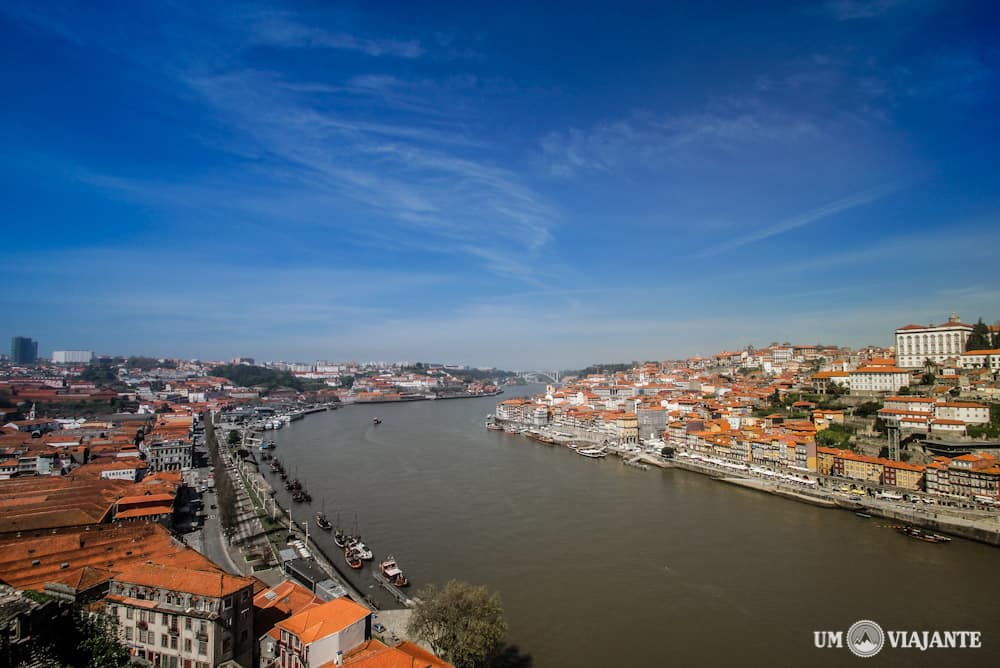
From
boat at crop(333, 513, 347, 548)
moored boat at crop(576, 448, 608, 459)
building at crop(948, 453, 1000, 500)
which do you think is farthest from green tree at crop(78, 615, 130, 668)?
moored boat at crop(576, 448, 608, 459)

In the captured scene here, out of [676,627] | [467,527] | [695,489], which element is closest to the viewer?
[676,627]

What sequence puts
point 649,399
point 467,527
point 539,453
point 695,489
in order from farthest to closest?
point 649,399
point 539,453
point 695,489
point 467,527

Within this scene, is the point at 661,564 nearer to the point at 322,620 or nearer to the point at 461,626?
the point at 461,626

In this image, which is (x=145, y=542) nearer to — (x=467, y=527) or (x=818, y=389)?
(x=467, y=527)

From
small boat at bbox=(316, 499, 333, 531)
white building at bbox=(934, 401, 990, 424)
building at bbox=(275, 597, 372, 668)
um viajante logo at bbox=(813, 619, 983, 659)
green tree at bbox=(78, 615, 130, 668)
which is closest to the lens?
green tree at bbox=(78, 615, 130, 668)

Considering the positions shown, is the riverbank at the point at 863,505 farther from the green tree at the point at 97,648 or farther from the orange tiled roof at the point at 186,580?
the green tree at the point at 97,648

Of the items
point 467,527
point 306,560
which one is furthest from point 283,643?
point 467,527

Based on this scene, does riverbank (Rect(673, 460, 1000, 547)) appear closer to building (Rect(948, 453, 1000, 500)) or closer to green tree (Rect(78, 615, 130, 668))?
building (Rect(948, 453, 1000, 500))
